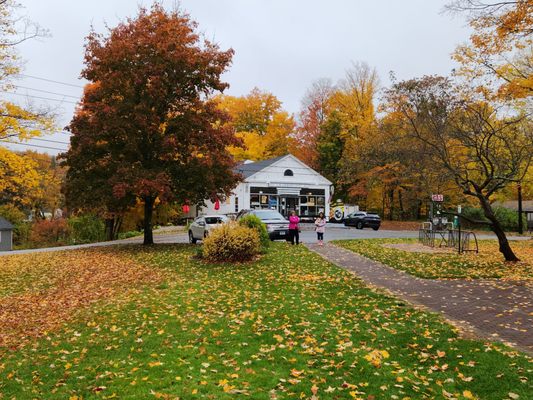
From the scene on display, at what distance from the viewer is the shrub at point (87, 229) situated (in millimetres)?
33750

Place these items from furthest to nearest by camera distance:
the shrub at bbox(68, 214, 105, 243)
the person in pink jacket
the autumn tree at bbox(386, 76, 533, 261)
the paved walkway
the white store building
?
1. the white store building
2. the shrub at bbox(68, 214, 105, 243)
3. the person in pink jacket
4. the autumn tree at bbox(386, 76, 533, 261)
5. the paved walkway

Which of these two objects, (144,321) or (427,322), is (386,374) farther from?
(144,321)

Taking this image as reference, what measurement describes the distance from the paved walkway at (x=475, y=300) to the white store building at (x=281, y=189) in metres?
29.4

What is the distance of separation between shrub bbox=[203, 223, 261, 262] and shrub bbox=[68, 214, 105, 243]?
21.5 metres

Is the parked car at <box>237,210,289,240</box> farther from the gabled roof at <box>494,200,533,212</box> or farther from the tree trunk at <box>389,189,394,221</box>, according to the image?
the gabled roof at <box>494,200,533,212</box>

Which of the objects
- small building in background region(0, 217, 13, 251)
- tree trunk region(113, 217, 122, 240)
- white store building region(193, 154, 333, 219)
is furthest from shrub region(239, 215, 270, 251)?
small building in background region(0, 217, 13, 251)

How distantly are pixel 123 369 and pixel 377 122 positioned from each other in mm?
42352

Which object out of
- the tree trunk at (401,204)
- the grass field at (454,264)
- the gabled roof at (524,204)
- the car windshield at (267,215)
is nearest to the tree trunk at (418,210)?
the tree trunk at (401,204)

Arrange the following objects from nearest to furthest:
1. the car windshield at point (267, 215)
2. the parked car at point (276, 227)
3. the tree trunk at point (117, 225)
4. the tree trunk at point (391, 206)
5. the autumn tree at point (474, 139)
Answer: the autumn tree at point (474, 139) < the parked car at point (276, 227) < the car windshield at point (267, 215) < the tree trunk at point (117, 225) < the tree trunk at point (391, 206)

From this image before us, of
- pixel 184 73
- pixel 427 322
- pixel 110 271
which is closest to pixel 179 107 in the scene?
pixel 184 73

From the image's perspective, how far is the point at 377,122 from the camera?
44938 millimetres

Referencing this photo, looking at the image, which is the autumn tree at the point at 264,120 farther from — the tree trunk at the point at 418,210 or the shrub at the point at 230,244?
the shrub at the point at 230,244

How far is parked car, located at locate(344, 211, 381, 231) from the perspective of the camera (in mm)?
37562

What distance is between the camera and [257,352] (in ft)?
19.7
